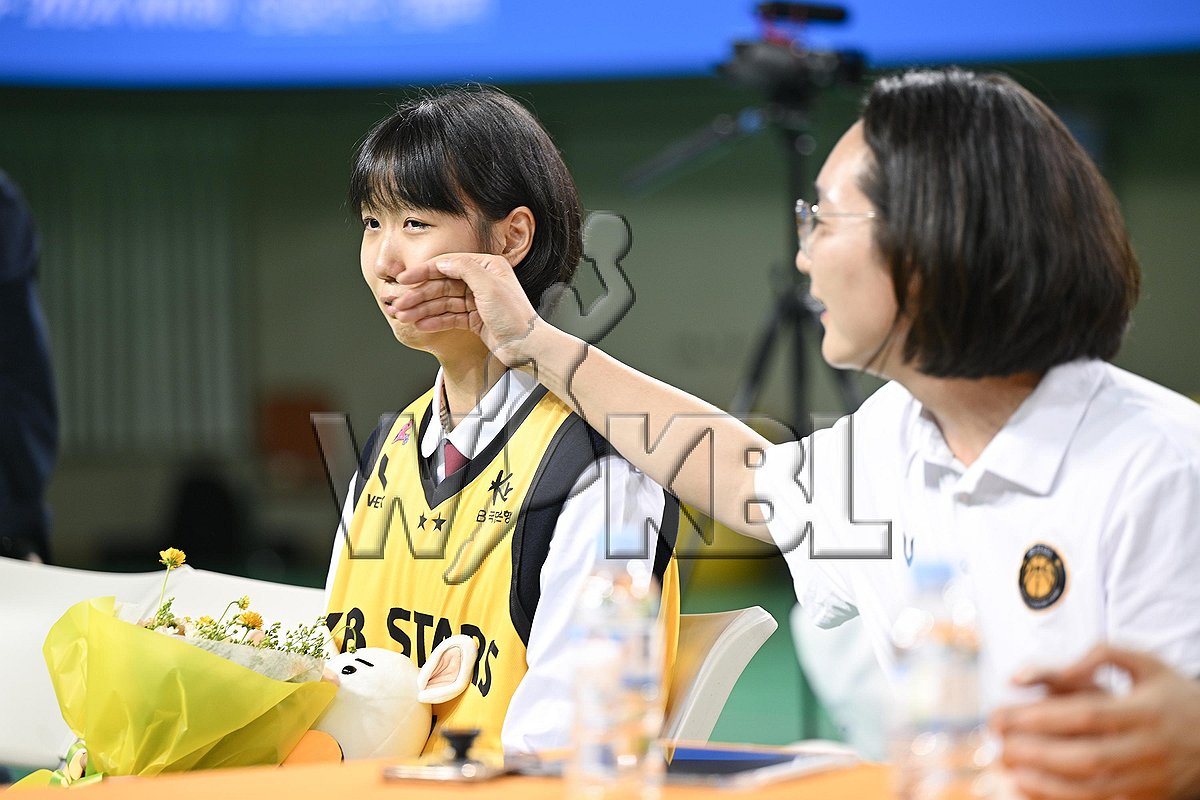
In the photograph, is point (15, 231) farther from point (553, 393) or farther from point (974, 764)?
point (974, 764)

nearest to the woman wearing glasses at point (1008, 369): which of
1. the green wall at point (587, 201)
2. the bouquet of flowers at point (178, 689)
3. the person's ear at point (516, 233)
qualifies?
the person's ear at point (516, 233)

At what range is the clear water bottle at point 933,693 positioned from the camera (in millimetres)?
953

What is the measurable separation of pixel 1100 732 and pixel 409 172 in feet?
3.75

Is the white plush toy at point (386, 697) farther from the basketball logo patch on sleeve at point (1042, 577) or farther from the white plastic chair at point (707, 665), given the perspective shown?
the basketball logo patch on sleeve at point (1042, 577)

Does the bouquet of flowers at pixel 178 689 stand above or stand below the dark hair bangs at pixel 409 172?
below

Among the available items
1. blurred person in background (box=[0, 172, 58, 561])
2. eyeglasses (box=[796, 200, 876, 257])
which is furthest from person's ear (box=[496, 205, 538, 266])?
blurred person in background (box=[0, 172, 58, 561])

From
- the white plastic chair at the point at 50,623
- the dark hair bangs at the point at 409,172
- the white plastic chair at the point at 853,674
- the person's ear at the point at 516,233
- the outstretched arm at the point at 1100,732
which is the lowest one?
the white plastic chair at the point at 853,674

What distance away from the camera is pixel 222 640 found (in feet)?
4.88

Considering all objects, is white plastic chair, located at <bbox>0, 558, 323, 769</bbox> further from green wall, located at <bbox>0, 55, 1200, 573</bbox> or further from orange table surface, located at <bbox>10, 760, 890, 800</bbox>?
green wall, located at <bbox>0, 55, 1200, 573</bbox>

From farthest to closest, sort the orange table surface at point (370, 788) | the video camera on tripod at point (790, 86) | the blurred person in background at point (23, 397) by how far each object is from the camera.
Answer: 1. the video camera on tripod at point (790, 86)
2. the blurred person in background at point (23, 397)
3. the orange table surface at point (370, 788)

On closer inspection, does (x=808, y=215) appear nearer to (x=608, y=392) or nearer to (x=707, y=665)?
(x=608, y=392)

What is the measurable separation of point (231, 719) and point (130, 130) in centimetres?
667

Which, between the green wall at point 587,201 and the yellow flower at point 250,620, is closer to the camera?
the yellow flower at point 250,620

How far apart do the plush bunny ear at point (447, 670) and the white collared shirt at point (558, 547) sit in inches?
2.9
